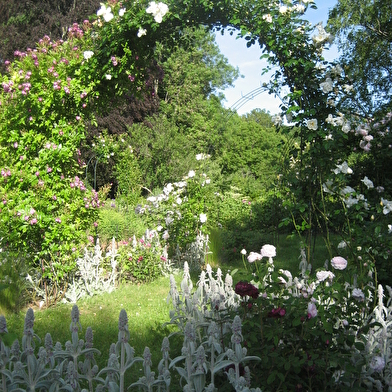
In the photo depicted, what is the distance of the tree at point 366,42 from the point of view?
36.4 feet

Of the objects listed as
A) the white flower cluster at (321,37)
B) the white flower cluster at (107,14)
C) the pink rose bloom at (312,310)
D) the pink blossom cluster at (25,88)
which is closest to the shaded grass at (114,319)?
the pink rose bloom at (312,310)

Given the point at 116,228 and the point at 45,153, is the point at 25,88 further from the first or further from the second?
the point at 116,228

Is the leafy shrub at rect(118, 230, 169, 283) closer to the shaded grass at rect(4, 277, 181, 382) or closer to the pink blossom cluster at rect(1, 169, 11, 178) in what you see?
the shaded grass at rect(4, 277, 181, 382)

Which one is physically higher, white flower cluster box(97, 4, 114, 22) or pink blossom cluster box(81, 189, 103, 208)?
white flower cluster box(97, 4, 114, 22)

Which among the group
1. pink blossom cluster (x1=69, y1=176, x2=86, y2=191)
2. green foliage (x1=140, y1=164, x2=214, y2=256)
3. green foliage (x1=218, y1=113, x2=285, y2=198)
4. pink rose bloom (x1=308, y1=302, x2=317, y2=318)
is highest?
green foliage (x1=218, y1=113, x2=285, y2=198)

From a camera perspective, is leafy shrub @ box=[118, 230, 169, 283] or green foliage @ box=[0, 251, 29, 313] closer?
green foliage @ box=[0, 251, 29, 313]

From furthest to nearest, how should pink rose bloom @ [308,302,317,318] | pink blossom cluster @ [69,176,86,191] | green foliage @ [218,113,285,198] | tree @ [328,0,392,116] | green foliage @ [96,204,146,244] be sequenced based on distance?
green foliage @ [218,113,285,198] < tree @ [328,0,392,116] < green foliage @ [96,204,146,244] < pink blossom cluster @ [69,176,86,191] < pink rose bloom @ [308,302,317,318]

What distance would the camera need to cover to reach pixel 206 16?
14.2 ft

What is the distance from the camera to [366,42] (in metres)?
11.5

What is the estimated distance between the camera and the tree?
11086 millimetres

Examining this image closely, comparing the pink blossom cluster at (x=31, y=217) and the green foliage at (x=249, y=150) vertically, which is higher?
the green foliage at (x=249, y=150)

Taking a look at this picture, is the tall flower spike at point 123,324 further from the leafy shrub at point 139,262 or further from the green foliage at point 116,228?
the green foliage at point 116,228

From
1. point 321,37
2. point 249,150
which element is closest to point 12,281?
point 321,37

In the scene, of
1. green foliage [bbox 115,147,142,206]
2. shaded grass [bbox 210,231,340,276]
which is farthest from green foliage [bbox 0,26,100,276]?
green foliage [bbox 115,147,142,206]
